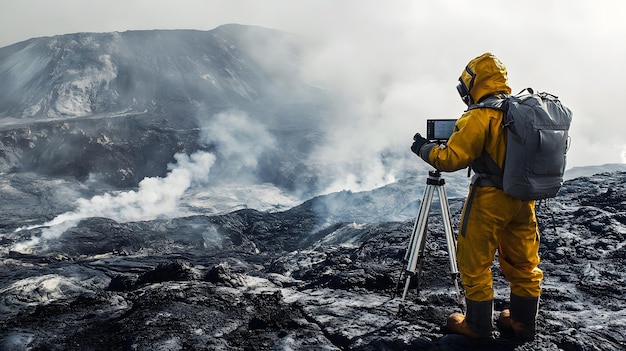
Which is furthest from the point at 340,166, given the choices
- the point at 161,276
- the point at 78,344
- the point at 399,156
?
the point at 78,344

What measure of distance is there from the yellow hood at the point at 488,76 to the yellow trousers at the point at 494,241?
2.33 ft

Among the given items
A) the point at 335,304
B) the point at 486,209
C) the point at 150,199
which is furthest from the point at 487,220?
the point at 150,199

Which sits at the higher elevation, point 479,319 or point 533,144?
point 533,144

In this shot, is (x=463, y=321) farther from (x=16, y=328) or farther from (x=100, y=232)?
(x=100, y=232)

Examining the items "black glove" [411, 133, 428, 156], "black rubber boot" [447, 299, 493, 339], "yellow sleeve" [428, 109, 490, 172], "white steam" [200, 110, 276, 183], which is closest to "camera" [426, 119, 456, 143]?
"black glove" [411, 133, 428, 156]

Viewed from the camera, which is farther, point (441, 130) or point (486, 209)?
point (441, 130)

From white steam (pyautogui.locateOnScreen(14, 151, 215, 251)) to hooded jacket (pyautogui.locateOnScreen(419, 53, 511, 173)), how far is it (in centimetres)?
1484

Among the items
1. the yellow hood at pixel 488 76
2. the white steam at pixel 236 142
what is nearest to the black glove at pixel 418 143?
the yellow hood at pixel 488 76

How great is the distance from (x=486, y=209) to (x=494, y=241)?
243 mm

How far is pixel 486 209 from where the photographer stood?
279 cm

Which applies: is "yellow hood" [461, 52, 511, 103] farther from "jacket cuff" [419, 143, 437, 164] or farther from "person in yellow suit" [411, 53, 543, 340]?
"jacket cuff" [419, 143, 437, 164]

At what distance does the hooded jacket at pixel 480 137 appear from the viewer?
2727mm

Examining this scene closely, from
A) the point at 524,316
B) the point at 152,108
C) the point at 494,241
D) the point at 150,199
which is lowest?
the point at 150,199

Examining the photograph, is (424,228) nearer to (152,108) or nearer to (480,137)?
(480,137)
